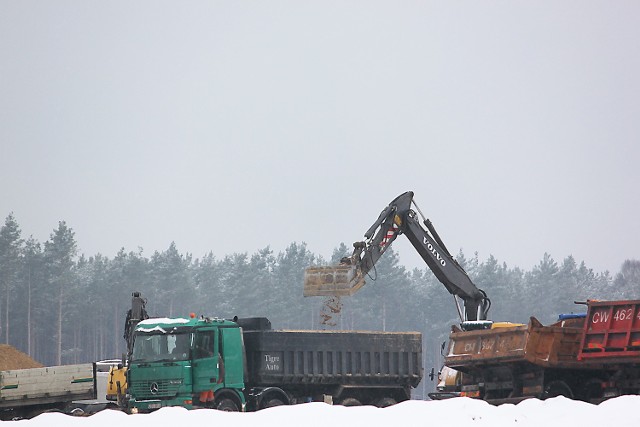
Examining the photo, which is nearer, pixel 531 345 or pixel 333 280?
pixel 531 345

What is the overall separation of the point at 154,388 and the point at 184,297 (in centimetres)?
10674

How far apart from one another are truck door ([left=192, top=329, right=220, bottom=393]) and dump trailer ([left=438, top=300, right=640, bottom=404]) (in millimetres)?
7040

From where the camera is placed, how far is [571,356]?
102 ft

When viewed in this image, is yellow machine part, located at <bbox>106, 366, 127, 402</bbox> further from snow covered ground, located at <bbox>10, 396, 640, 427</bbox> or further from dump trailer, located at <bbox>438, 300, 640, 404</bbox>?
snow covered ground, located at <bbox>10, 396, 640, 427</bbox>

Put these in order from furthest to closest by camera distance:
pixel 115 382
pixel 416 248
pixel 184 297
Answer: pixel 184 297 < pixel 416 248 < pixel 115 382

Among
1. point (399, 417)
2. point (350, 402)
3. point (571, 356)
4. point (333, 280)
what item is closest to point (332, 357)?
point (350, 402)

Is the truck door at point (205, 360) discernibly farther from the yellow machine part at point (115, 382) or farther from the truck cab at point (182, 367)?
the yellow machine part at point (115, 382)

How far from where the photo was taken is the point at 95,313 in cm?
13375

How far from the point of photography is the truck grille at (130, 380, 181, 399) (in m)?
30.8

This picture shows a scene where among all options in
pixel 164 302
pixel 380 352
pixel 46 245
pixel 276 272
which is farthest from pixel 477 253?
pixel 380 352

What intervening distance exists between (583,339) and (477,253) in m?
158

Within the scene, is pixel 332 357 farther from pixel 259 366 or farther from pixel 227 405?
pixel 227 405

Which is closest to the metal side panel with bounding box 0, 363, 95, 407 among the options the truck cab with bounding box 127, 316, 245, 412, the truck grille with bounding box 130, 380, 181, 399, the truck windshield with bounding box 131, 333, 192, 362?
the truck cab with bounding box 127, 316, 245, 412

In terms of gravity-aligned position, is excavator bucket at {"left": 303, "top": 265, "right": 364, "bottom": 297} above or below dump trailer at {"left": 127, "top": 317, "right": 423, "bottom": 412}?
above
